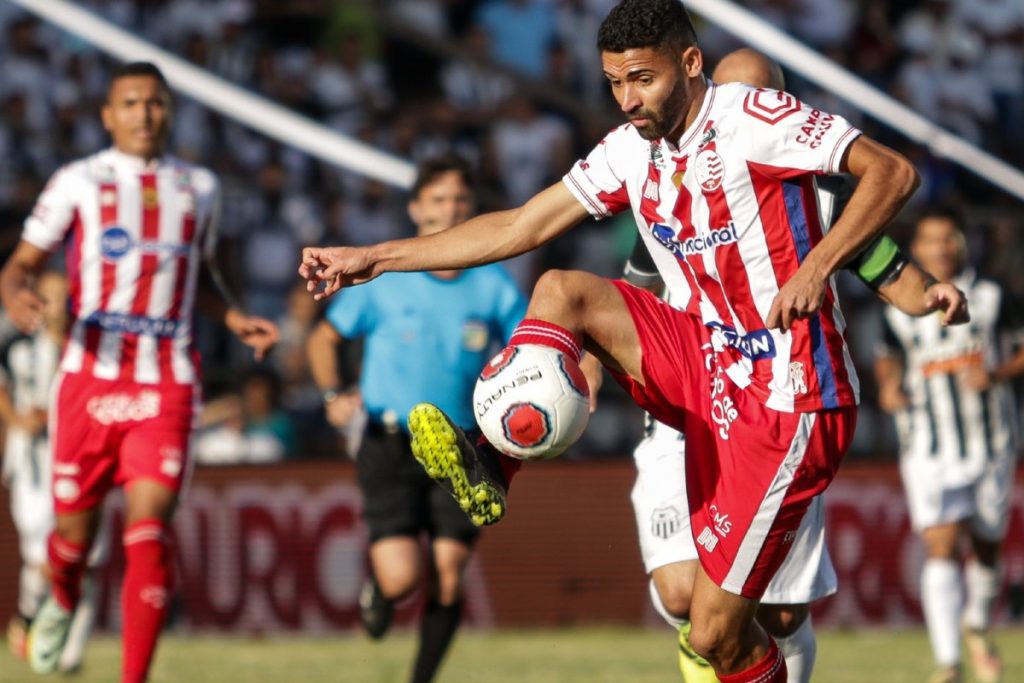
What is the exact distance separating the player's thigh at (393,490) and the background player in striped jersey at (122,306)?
90 centimetres

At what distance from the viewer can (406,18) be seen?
1606 cm

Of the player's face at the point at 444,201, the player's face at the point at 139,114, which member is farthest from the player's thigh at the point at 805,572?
the player's face at the point at 139,114

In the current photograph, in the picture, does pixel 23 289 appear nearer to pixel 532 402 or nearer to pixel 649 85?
pixel 532 402

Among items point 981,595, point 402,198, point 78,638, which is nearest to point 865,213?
point 981,595

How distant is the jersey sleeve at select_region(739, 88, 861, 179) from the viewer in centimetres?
510

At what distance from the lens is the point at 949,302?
521 cm

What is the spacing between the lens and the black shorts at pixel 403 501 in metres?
8.11

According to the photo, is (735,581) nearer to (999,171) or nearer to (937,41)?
(999,171)

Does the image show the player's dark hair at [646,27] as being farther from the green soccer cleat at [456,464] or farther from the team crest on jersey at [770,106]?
the green soccer cleat at [456,464]

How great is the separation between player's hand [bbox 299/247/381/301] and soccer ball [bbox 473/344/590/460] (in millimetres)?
541

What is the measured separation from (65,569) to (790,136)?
4124 millimetres

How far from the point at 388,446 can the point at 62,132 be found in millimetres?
7392

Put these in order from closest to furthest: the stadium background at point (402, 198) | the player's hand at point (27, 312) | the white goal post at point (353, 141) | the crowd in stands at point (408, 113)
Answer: the player's hand at point (27, 312), the stadium background at point (402, 198), the white goal post at point (353, 141), the crowd in stands at point (408, 113)

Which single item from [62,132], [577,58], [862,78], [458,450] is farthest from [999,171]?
[458,450]
